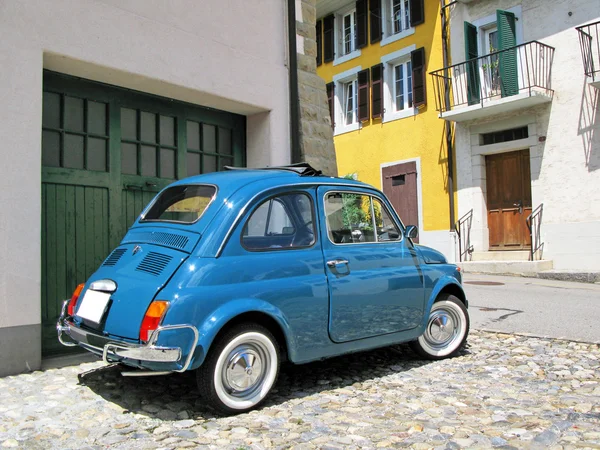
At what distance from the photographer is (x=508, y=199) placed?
1535cm

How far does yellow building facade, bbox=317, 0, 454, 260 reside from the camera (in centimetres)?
1675

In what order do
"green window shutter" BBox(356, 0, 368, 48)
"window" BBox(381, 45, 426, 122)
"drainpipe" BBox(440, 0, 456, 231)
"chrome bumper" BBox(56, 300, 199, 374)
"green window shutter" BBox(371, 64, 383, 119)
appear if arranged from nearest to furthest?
"chrome bumper" BBox(56, 300, 199, 374), "drainpipe" BBox(440, 0, 456, 231), "window" BBox(381, 45, 426, 122), "green window shutter" BBox(371, 64, 383, 119), "green window shutter" BBox(356, 0, 368, 48)

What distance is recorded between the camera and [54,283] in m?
5.54

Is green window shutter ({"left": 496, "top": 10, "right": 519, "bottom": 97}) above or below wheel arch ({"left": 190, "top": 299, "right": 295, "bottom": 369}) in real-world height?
above

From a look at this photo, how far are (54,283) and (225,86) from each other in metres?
3.03

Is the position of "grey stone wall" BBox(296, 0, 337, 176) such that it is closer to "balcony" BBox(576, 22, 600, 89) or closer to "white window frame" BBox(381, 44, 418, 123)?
"balcony" BBox(576, 22, 600, 89)

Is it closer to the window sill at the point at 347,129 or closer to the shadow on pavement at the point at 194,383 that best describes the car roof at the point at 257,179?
the shadow on pavement at the point at 194,383

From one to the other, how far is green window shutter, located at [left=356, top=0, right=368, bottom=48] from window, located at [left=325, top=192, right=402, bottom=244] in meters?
15.1

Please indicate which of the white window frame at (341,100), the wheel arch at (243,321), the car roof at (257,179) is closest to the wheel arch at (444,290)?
the car roof at (257,179)

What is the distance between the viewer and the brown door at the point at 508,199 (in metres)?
14.9

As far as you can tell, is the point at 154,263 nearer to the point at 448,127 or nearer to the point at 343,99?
the point at 448,127

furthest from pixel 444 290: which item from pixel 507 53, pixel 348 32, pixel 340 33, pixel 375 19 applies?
pixel 340 33

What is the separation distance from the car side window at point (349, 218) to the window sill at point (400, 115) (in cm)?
1308

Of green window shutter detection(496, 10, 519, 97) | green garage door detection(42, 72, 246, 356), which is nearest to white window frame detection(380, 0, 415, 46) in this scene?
green window shutter detection(496, 10, 519, 97)
